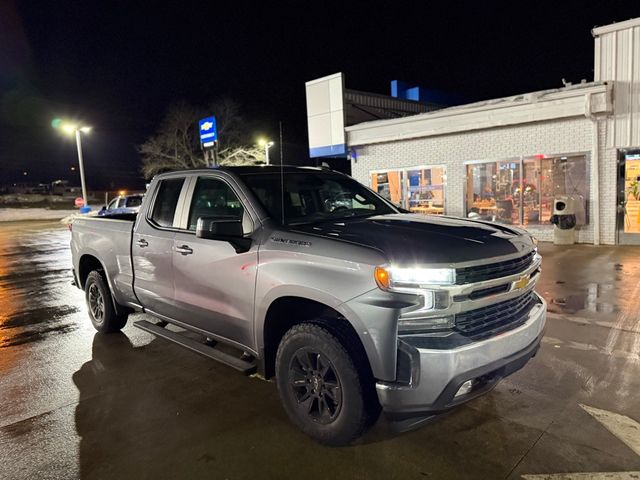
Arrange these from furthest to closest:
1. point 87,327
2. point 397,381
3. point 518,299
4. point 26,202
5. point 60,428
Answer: point 26,202 < point 87,327 < point 60,428 < point 518,299 < point 397,381

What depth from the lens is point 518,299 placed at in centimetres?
353

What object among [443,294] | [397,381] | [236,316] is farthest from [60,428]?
[443,294]

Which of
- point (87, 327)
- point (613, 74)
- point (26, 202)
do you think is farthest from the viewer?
point (26, 202)

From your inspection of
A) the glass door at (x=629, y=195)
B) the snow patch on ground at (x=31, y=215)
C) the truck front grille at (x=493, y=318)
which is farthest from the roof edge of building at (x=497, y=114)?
the snow patch on ground at (x=31, y=215)

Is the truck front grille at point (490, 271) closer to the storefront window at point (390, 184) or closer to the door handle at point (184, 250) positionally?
the door handle at point (184, 250)

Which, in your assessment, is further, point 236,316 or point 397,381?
point 236,316

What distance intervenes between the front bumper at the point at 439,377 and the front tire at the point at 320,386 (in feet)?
0.77

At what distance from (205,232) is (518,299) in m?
2.33

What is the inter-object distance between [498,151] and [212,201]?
11401mm

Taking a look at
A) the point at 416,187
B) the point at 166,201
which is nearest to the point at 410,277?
the point at 166,201

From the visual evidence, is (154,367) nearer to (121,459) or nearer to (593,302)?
(121,459)

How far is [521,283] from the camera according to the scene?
11.3 ft

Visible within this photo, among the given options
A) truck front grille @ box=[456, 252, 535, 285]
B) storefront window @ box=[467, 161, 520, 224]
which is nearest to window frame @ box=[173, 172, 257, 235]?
truck front grille @ box=[456, 252, 535, 285]

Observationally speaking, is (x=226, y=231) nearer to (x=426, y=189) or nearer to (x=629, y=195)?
(x=629, y=195)
